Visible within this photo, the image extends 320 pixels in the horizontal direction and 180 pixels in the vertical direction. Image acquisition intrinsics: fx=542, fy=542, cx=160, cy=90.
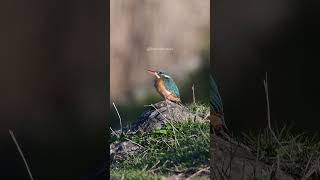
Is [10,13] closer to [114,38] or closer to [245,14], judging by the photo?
[114,38]

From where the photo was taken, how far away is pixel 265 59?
17.2 feet

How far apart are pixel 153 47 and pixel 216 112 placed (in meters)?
0.88

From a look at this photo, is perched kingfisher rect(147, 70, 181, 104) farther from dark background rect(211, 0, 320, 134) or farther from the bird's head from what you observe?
dark background rect(211, 0, 320, 134)

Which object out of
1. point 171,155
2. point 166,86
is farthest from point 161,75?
point 171,155

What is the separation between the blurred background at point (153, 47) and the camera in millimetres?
5117

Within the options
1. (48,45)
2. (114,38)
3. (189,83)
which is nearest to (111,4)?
(114,38)

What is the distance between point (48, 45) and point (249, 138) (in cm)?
212

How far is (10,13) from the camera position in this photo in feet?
16.5

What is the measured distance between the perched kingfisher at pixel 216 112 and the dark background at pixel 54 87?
3.32ft

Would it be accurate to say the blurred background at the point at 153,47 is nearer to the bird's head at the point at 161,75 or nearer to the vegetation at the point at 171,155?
the bird's head at the point at 161,75

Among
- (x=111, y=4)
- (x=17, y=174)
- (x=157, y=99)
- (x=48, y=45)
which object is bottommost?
(x=17, y=174)

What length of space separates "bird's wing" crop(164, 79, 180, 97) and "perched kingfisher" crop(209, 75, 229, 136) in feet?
1.10

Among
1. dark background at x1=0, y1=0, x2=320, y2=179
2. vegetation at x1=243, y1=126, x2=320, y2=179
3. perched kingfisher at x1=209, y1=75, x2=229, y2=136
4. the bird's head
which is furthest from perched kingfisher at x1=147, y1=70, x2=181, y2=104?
vegetation at x1=243, y1=126, x2=320, y2=179

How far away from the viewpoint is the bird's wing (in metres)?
5.20
